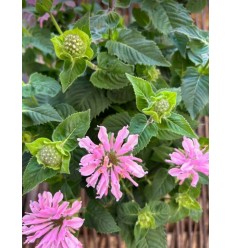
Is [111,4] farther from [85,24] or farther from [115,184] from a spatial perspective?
[115,184]

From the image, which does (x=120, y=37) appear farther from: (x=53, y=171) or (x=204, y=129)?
(x=204, y=129)

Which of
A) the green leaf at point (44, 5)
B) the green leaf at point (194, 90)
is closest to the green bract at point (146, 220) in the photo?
the green leaf at point (194, 90)

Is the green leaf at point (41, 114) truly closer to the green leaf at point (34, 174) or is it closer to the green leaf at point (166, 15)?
the green leaf at point (34, 174)

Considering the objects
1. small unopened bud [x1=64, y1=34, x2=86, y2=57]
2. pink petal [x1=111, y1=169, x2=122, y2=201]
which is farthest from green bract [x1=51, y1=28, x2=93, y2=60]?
pink petal [x1=111, y1=169, x2=122, y2=201]

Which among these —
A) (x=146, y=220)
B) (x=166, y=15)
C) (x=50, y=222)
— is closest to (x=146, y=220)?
(x=146, y=220)
